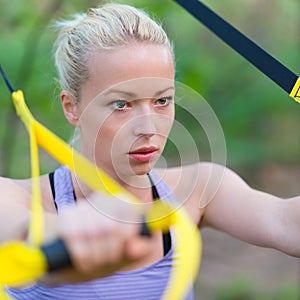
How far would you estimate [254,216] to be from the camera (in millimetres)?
1419

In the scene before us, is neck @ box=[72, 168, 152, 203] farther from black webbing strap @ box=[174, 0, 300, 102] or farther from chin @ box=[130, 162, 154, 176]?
black webbing strap @ box=[174, 0, 300, 102]

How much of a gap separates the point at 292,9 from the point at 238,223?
2.01m

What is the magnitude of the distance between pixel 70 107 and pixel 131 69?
0.21m

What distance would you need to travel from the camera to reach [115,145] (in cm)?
131

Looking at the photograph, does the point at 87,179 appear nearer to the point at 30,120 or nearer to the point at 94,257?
the point at 30,120

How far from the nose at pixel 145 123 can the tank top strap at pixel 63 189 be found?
204mm

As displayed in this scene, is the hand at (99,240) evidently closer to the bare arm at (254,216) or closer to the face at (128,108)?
the face at (128,108)

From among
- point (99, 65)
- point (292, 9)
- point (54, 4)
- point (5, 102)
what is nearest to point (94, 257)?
point (99, 65)

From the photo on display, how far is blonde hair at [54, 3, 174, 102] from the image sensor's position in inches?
54.0

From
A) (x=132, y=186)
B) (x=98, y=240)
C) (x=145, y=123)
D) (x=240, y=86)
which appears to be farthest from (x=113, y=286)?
(x=240, y=86)

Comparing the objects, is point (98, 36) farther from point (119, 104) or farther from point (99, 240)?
point (99, 240)

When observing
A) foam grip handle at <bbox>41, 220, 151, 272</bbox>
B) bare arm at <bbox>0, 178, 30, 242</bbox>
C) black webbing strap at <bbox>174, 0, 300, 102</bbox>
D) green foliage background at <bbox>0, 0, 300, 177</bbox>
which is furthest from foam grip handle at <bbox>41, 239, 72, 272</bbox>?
green foliage background at <bbox>0, 0, 300, 177</bbox>

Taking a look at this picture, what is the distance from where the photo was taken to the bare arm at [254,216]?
1.35 meters

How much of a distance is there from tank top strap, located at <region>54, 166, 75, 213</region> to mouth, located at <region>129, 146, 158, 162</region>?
0.57ft
